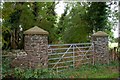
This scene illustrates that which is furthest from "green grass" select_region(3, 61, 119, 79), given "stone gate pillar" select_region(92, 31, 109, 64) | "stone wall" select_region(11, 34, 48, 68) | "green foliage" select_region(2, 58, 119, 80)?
"stone gate pillar" select_region(92, 31, 109, 64)

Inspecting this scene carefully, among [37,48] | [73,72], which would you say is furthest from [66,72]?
[37,48]

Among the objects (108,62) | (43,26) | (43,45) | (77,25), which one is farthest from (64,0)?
(43,45)

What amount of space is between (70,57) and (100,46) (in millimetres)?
897

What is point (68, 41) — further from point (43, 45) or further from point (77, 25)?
point (43, 45)

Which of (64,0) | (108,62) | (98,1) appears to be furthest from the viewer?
(64,0)

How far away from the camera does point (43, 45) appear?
15.1 ft

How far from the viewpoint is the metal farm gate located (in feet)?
16.2

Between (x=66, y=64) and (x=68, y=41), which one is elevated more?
(x=68, y=41)

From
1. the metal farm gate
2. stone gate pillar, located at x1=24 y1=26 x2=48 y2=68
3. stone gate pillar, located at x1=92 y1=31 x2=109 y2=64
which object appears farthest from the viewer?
stone gate pillar, located at x1=92 y1=31 x2=109 y2=64

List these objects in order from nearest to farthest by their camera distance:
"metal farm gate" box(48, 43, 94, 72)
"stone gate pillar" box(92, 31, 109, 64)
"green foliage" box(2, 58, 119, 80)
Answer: "green foliage" box(2, 58, 119, 80) < "metal farm gate" box(48, 43, 94, 72) < "stone gate pillar" box(92, 31, 109, 64)

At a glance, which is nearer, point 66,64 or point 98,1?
point 66,64

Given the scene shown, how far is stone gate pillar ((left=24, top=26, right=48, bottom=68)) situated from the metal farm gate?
29cm

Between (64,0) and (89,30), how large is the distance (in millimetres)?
1687

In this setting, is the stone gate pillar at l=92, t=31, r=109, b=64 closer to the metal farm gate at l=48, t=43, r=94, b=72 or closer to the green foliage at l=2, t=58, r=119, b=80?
the metal farm gate at l=48, t=43, r=94, b=72
